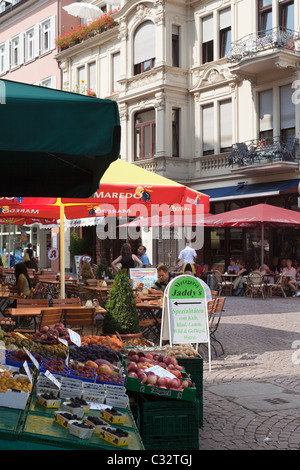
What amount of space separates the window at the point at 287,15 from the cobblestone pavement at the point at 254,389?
13.2 metres

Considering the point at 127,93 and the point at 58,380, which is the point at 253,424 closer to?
the point at 58,380

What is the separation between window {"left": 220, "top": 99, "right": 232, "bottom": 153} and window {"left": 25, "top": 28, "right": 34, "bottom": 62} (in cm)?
1724

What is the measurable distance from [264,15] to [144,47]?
253 inches

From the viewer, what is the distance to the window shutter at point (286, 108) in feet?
69.4

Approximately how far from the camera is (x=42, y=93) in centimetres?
348

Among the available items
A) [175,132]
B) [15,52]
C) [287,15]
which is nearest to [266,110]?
[287,15]

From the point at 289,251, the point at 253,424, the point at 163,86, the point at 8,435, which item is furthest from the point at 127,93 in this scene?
the point at 8,435

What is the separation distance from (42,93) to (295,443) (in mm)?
3826

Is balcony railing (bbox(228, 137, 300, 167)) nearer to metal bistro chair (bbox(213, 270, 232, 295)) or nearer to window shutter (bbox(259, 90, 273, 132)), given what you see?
window shutter (bbox(259, 90, 273, 132))

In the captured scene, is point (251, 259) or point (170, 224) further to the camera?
point (251, 259)

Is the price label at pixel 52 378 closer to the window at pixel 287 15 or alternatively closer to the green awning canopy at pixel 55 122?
the green awning canopy at pixel 55 122

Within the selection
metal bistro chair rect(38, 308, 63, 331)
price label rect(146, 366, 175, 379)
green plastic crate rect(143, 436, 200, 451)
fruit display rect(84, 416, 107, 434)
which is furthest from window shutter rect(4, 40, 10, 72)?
fruit display rect(84, 416, 107, 434)

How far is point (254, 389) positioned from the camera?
7020 millimetres

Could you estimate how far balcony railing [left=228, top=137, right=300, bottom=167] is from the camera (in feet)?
66.8
